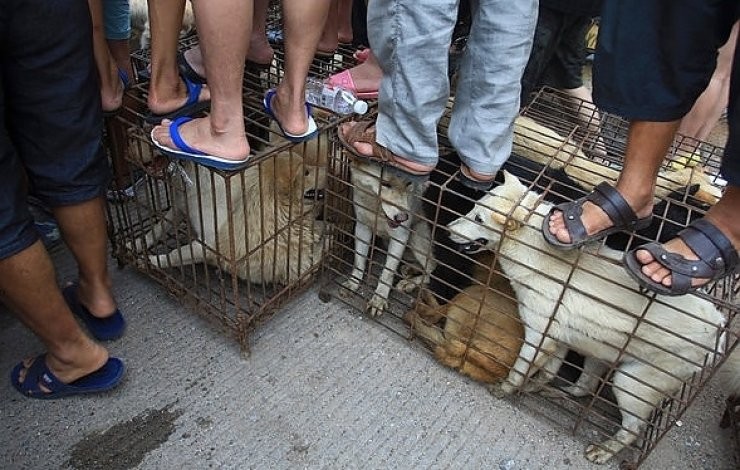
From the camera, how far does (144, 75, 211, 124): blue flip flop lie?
181 cm

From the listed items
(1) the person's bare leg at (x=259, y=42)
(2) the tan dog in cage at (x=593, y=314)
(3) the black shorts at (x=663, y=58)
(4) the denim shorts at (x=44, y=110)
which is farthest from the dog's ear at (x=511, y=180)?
(4) the denim shorts at (x=44, y=110)

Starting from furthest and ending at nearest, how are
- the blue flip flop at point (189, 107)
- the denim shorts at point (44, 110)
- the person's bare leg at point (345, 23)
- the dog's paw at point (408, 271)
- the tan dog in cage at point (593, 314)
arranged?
the person's bare leg at point (345, 23) → the dog's paw at point (408, 271) → the blue flip flop at point (189, 107) → the tan dog in cage at point (593, 314) → the denim shorts at point (44, 110)

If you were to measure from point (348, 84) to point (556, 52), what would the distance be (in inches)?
48.4

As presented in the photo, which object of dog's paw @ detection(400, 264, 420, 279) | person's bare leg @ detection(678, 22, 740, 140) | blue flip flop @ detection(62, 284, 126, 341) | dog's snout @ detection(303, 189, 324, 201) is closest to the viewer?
blue flip flop @ detection(62, 284, 126, 341)

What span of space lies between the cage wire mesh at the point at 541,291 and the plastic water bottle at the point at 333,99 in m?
0.16

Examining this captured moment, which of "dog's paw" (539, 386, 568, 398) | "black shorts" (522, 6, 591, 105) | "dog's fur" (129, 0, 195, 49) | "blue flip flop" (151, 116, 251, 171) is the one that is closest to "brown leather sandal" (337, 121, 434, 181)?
"blue flip flop" (151, 116, 251, 171)

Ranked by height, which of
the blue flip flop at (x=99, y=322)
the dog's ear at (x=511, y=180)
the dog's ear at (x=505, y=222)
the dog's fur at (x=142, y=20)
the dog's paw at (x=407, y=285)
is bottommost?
the dog's paw at (x=407, y=285)

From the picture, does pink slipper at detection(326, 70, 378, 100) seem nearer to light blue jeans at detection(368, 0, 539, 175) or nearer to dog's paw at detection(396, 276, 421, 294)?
light blue jeans at detection(368, 0, 539, 175)

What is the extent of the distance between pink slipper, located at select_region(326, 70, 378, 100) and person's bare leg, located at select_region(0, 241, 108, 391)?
1018 mm

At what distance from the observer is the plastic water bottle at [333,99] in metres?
1.97

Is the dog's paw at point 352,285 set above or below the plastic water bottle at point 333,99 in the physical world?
below

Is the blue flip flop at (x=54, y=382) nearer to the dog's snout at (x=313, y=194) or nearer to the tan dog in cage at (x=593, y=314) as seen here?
the dog's snout at (x=313, y=194)

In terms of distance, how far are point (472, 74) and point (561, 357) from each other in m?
0.91

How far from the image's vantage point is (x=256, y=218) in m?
2.16
